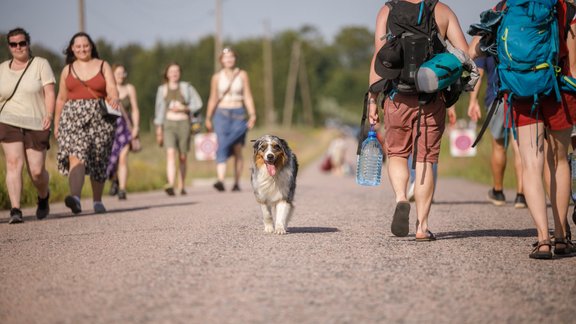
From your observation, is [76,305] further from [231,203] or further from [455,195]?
[455,195]

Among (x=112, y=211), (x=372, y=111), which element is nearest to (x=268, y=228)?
(x=372, y=111)

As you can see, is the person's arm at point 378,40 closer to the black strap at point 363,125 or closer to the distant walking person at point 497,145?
the black strap at point 363,125

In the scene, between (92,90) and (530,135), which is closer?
(530,135)

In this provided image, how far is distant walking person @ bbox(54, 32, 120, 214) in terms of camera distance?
1156cm

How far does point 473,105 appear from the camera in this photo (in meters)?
10.7

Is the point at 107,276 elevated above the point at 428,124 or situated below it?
below

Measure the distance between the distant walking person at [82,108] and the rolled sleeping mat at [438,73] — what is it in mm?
5365

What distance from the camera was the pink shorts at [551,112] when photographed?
7035 mm

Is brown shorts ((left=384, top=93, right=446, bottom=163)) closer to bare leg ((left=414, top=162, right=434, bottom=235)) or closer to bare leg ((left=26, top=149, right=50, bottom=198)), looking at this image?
bare leg ((left=414, top=162, right=434, bottom=235))

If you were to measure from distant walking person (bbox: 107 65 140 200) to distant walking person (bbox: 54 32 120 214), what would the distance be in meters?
3.10

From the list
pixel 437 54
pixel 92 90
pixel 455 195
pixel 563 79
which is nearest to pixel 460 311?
pixel 563 79

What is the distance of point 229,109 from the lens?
15.8m

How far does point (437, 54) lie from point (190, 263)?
112 inches

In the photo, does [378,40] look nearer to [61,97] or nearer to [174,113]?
[61,97]
